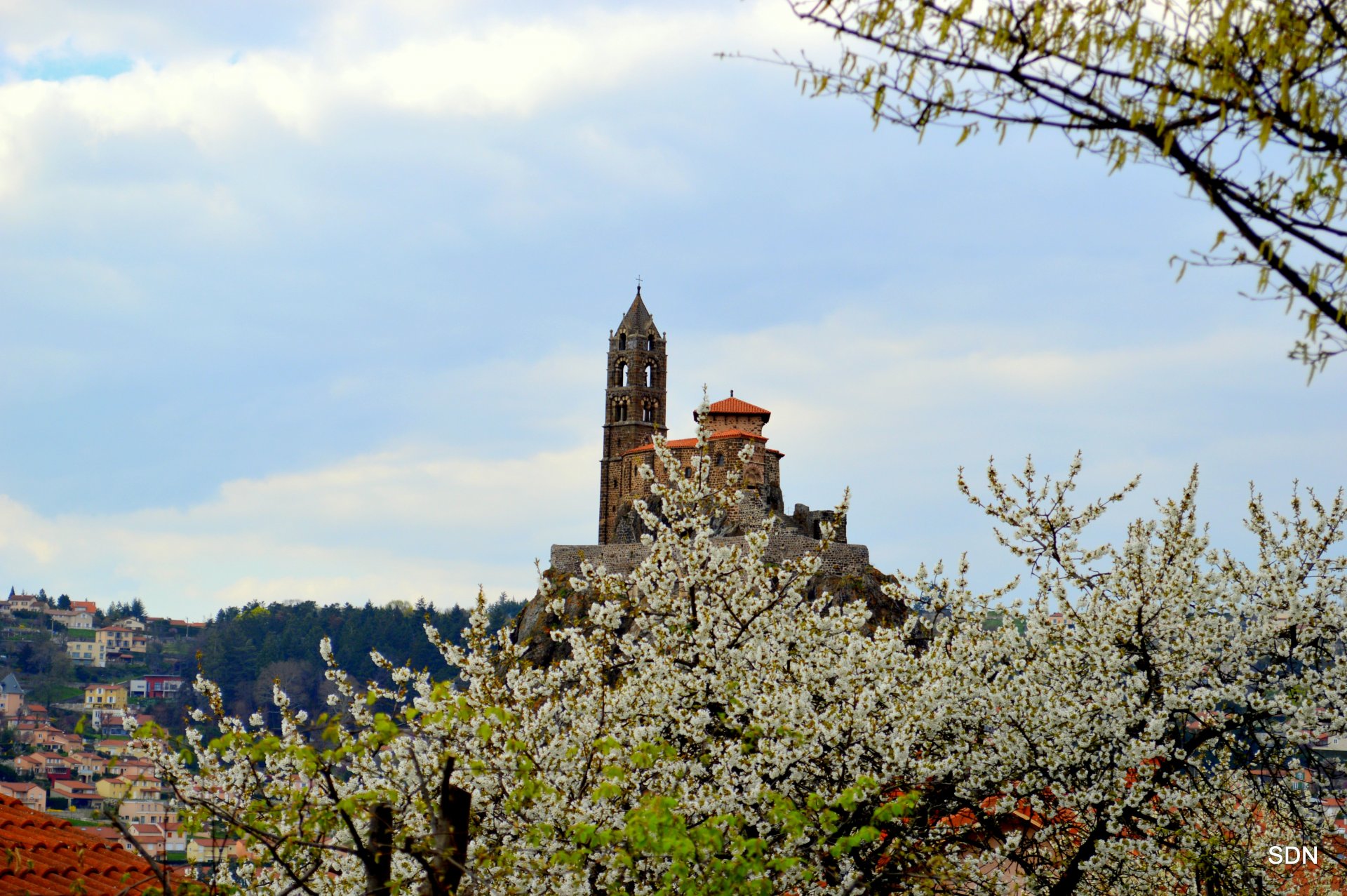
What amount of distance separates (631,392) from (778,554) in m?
34.4

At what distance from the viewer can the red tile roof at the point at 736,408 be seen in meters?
82.6

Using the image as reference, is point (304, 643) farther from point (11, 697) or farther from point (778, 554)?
point (778, 554)

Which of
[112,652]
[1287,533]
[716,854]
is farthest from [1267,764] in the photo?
[112,652]

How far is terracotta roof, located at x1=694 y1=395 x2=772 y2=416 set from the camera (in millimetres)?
82562

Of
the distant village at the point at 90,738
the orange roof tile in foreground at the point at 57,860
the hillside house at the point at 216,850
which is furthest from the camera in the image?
the orange roof tile in foreground at the point at 57,860

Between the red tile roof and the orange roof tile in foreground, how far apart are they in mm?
69493

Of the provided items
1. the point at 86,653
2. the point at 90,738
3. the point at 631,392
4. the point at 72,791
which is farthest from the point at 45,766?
the point at 86,653

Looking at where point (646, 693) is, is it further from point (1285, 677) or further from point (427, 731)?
point (1285, 677)

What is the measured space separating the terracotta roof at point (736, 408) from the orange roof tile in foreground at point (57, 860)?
69.5 meters

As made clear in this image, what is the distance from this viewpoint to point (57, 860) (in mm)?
11711

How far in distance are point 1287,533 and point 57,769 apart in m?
113

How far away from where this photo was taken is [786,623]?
39.6 feet

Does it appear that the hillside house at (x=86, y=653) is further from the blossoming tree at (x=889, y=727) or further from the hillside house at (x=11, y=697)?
the blossoming tree at (x=889, y=727)

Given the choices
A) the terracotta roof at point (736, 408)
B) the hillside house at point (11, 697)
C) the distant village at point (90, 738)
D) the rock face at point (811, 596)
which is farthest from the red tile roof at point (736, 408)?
the hillside house at point (11, 697)
